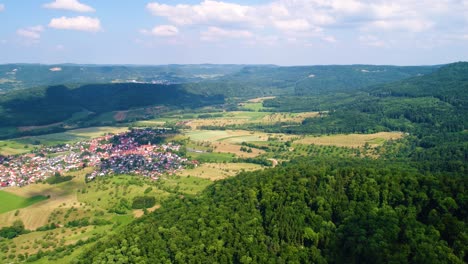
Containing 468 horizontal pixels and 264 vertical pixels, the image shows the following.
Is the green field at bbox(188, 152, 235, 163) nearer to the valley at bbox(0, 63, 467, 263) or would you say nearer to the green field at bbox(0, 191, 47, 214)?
the valley at bbox(0, 63, 467, 263)

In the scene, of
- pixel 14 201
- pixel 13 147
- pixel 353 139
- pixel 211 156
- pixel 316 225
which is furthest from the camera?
pixel 13 147

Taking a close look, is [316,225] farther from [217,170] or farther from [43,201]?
[43,201]

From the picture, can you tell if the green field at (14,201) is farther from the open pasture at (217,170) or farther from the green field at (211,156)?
the green field at (211,156)

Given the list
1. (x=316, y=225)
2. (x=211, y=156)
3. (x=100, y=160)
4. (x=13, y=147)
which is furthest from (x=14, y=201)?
(x=316, y=225)

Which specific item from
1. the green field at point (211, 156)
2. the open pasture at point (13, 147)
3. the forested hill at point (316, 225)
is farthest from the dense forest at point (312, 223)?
the open pasture at point (13, 147)

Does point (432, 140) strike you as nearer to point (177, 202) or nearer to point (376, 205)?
point (376, 205)

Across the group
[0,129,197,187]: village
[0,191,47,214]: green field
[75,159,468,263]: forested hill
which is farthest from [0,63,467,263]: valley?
[0,129,197,187]: village

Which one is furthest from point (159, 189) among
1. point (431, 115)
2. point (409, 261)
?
point (431, 115)
